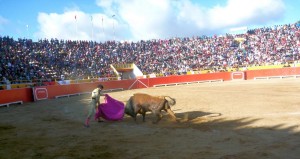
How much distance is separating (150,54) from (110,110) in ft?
113

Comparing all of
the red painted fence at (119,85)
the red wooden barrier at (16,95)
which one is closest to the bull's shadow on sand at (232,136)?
the red wooden barrier at (16,95)

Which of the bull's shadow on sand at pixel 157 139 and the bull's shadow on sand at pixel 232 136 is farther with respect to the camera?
the bull's shadow on sand at pixel 157 139

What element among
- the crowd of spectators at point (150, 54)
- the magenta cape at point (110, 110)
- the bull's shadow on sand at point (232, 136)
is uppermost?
the crowd of spectators at point (150, 54)

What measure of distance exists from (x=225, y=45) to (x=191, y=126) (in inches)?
1606

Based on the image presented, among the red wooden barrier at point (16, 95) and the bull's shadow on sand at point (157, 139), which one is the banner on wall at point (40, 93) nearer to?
the red wooden barrier at point (16, 95)

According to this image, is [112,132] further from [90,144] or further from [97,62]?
[97,62]

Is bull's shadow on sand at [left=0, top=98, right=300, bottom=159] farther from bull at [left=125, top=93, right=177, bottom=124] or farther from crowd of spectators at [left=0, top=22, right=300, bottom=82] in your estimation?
crowd of spectators at [left=0, top=22, right=300, bottom=82]

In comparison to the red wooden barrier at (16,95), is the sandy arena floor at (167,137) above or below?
below

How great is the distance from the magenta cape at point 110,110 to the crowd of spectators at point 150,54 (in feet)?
57.9

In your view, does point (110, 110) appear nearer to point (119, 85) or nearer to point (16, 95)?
point (16, 95)

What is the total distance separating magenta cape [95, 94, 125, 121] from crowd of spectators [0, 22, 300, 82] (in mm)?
17656

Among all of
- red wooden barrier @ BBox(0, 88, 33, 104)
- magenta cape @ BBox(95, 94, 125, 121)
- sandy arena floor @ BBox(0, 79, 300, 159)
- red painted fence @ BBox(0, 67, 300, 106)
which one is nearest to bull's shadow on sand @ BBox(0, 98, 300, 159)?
sandy arena floor @ BBox(0, 79, 300, 159)

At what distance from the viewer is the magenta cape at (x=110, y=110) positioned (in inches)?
435

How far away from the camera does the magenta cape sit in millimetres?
11055
